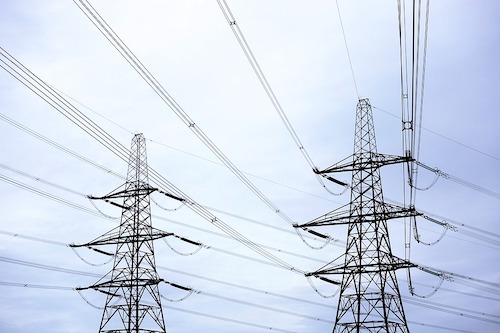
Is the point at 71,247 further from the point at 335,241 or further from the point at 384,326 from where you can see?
the point at 384,326

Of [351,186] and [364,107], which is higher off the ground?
[364,107]

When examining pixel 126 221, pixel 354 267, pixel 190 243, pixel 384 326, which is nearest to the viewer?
pixel 384 326

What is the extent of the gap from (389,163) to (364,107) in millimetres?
5693

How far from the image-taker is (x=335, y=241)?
34375 mm

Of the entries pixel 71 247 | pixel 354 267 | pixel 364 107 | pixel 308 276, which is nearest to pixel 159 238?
pixel 71 247

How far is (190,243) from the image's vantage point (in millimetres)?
33375

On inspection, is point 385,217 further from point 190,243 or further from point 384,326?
point 190,243

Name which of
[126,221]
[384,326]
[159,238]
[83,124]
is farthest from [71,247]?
[384,326]

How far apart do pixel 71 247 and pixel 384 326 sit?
1959 centimetres

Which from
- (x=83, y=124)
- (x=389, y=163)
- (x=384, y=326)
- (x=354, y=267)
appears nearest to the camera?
(x=83, y=124)

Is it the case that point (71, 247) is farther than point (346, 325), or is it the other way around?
point (71, 247)

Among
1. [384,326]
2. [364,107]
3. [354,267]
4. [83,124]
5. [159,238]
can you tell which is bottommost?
[384,326]

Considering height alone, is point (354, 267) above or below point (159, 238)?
below

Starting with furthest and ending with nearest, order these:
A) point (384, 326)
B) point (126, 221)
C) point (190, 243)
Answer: point (190, 243) < point (126, 221) < point (384, 326)
